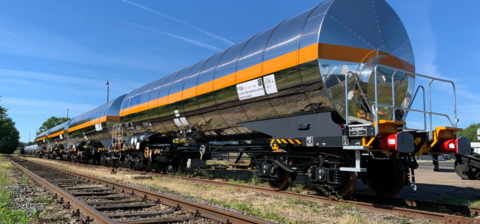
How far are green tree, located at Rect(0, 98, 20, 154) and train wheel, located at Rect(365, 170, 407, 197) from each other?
60274mm

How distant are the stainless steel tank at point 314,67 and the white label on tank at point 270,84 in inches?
0.9

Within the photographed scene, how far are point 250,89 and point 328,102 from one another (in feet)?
7.43

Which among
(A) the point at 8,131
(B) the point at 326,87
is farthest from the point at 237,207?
(A) the point at 8,131

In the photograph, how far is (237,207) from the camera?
6.04m

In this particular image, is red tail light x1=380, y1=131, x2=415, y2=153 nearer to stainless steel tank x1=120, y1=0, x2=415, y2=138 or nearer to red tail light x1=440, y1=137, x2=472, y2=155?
stainless steel tank x1=120, y1=0, x2=415, y2=138

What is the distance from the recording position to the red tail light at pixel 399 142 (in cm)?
541

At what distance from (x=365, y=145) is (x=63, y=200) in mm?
6456

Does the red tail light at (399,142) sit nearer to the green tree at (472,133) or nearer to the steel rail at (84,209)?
the steel rail at (84,209)

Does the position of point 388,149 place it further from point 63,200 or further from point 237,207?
point 63,200

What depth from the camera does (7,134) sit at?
2137 inches

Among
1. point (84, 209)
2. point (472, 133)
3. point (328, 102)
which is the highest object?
point (472, 133)

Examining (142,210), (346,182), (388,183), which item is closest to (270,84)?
(346,182)

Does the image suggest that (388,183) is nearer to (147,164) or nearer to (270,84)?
(270,84)

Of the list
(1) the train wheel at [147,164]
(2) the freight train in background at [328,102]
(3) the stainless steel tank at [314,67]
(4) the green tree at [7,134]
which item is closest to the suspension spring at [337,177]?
(2) the freight train in background at [328,102]
